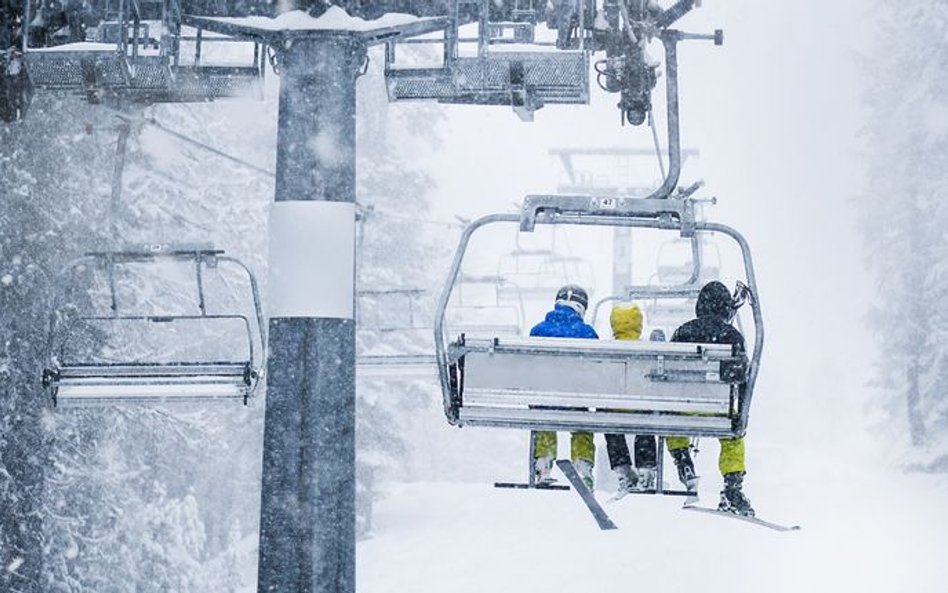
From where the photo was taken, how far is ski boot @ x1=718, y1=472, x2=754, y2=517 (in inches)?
318

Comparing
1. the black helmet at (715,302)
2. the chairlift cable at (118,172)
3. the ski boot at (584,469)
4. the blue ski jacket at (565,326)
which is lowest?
the ski boot at (584,469)

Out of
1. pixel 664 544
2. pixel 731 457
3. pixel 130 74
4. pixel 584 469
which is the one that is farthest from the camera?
pixel 664 544

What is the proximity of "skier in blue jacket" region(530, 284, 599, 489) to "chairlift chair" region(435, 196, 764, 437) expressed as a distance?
4.94ft

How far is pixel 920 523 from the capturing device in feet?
73.6

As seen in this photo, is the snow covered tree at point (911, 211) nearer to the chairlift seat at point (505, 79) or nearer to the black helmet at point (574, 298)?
the black helmet at point (574, 298)

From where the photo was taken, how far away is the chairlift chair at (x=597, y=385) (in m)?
6.11

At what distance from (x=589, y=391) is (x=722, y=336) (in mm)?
1840

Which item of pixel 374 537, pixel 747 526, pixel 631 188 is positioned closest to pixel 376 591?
pixel 374 537

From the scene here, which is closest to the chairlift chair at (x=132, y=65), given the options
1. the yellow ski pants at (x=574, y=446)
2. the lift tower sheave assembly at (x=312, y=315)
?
the lift tower sheave assembly at (x=312, y=315)

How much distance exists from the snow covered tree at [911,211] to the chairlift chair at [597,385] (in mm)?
22985

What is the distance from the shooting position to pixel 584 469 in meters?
8.32

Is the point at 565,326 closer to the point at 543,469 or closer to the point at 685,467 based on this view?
the point at 543,469

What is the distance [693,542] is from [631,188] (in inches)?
324

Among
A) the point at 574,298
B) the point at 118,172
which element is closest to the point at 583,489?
the point at 574,298
